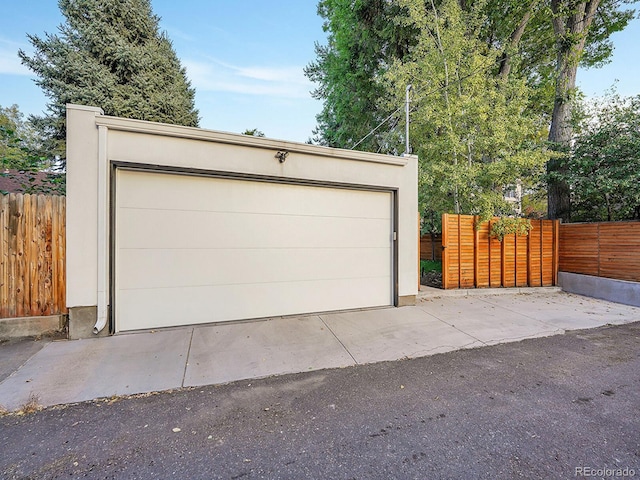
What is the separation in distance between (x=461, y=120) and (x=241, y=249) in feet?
18.9

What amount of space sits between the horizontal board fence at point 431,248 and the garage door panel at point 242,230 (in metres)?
7.73

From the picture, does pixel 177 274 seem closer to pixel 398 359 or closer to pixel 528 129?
pixel 398 359

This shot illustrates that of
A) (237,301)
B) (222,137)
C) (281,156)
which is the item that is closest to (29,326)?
(237,301)

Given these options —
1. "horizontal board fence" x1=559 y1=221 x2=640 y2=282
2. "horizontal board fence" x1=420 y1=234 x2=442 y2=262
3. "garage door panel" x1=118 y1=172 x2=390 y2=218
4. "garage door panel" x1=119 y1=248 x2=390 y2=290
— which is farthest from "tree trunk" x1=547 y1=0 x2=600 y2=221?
"garage door panel" x1=119 y1=248 x2=390 y2=290

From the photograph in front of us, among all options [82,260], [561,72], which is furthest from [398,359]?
[561,72]

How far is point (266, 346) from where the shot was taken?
141 inches

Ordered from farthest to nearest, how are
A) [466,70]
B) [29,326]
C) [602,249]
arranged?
[466,70], [602,249], [29,326]

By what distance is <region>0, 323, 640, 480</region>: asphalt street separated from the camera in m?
1.71

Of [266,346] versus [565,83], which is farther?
[565,83]

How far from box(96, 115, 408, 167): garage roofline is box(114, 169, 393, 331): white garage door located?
56 cm

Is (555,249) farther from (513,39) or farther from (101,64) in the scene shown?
(101,64)

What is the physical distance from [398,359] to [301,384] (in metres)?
1.18

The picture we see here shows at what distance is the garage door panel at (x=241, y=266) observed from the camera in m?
4.01

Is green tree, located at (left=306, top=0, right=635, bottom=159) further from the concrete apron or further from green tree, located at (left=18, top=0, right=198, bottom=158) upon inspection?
green tree, located at (left=18, top=0, right=198, bottom=158)
